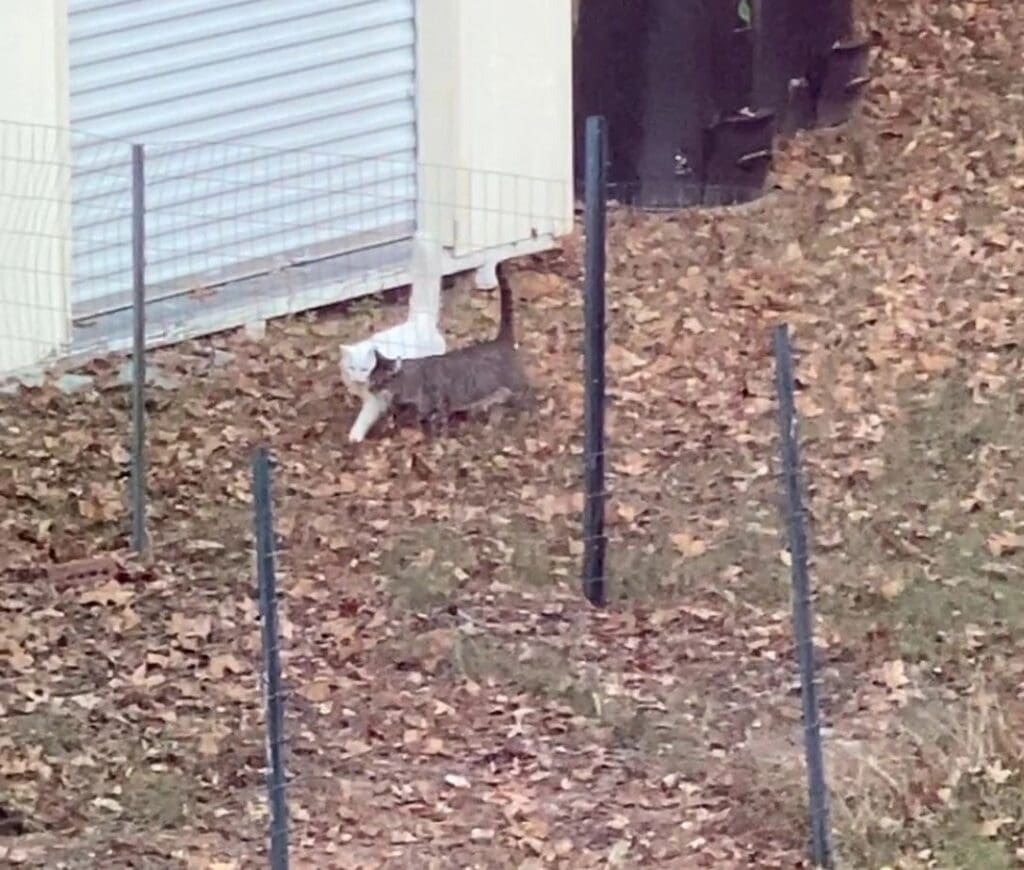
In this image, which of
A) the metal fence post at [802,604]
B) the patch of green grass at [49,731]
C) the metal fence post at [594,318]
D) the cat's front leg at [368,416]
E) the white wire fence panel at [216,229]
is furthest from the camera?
the white wire fence panel at [216,229]

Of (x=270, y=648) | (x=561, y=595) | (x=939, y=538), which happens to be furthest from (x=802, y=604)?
(x=939, y=538)

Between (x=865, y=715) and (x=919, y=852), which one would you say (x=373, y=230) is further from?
(x=919, y=852)

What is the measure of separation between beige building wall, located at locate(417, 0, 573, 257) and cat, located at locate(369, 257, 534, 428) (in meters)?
1.96

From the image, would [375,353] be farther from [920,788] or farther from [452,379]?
[920,788]

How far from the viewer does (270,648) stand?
4.86 meters

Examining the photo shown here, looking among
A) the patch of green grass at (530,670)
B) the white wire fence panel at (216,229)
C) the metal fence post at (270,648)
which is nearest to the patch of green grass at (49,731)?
the patch of green grass at (530,670)

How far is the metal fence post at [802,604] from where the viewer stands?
545 centimetres

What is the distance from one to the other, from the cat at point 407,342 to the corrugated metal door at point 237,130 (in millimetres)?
1141

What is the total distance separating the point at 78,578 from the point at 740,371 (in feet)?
9.77

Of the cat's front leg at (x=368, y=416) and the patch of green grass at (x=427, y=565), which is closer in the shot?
the patch of green grass at (x=427, y=565)

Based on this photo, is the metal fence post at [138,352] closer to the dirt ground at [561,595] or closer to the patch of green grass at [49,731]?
the dirt ground at [561,595]

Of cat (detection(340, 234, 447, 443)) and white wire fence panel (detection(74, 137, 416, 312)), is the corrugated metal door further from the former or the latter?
cat (detection(340, 234, 447, 443))

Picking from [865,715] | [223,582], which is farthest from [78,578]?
[865,715]

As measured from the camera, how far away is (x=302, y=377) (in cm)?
923
